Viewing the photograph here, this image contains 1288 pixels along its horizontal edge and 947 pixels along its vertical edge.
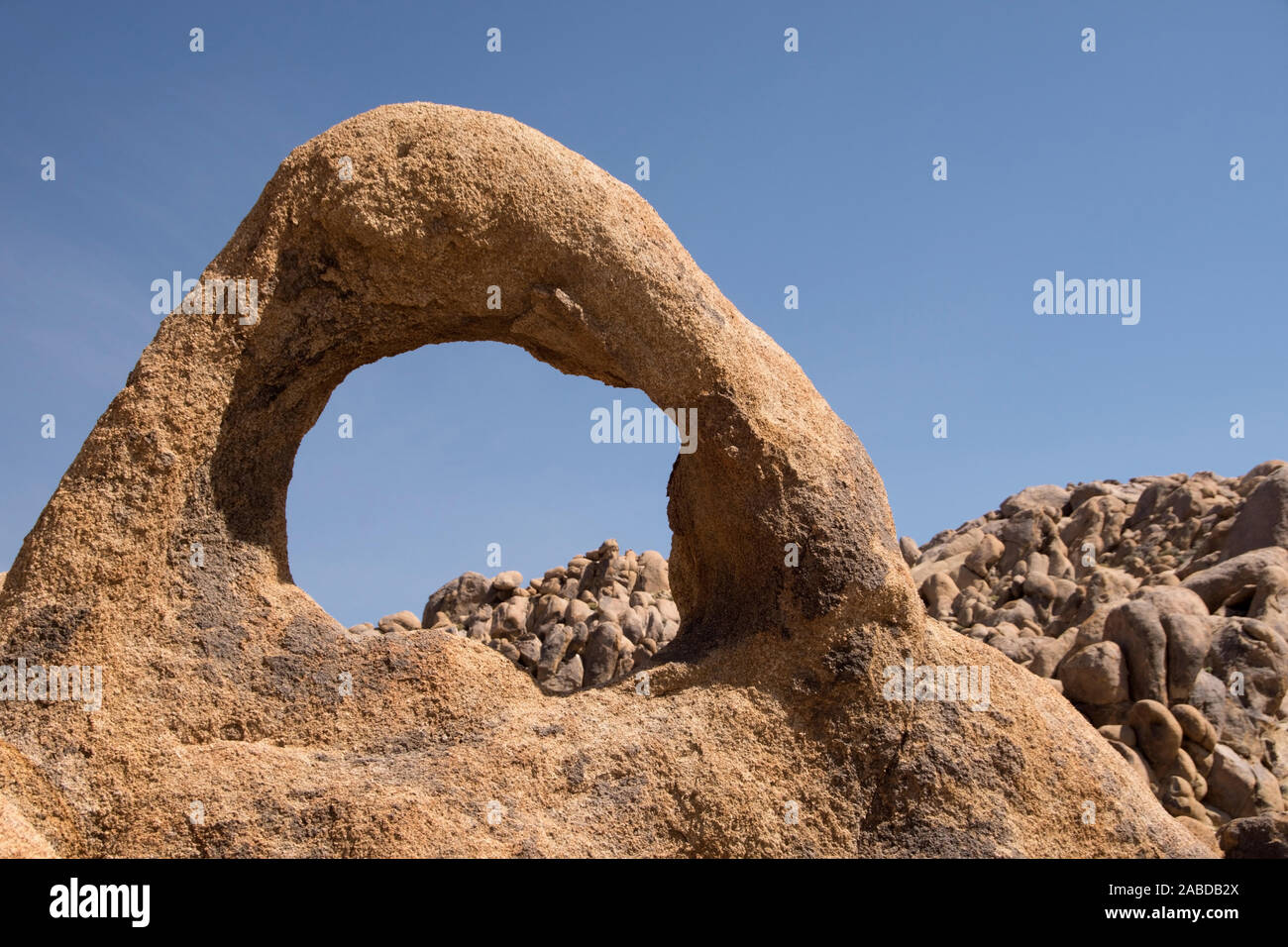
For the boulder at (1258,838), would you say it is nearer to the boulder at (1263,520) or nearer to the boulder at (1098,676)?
the boulder at (1098,676)

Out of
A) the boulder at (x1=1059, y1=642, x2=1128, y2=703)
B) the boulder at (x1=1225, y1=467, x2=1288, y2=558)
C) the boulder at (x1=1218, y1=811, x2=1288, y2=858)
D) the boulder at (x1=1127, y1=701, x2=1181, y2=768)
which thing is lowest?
the boulder at (x1=1218, y1=811, x2=1288, y2=858)

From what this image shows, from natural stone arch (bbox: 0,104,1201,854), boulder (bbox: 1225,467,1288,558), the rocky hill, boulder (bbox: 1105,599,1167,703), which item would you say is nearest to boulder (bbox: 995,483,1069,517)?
the rocky hill

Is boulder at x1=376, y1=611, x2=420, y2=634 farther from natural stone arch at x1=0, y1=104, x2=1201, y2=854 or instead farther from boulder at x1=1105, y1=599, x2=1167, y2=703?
natural stone arch at x1=0, y1=104, x2=1201, y2=854

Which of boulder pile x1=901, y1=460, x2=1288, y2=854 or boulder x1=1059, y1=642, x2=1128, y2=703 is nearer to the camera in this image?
boulder pile x1=901, y1=460, x2=1288, y2=854

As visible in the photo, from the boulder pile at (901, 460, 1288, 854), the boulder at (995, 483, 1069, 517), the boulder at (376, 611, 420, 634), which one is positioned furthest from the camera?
the boulder at (995, 483, 1069, 517)

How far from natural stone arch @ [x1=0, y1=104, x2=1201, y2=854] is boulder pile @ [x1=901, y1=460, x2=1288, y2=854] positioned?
2.54 meters

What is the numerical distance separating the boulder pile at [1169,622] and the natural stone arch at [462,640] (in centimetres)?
254

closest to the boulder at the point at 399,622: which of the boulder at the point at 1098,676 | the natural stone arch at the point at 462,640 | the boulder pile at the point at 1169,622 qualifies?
the boulder pile at the point at 1169,622

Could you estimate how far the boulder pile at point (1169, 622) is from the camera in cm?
1107

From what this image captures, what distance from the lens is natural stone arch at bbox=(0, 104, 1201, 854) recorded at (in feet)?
18.7

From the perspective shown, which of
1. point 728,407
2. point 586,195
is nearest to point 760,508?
point 728,407

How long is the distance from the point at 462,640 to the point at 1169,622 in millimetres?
8939

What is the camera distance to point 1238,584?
46.8 feet
